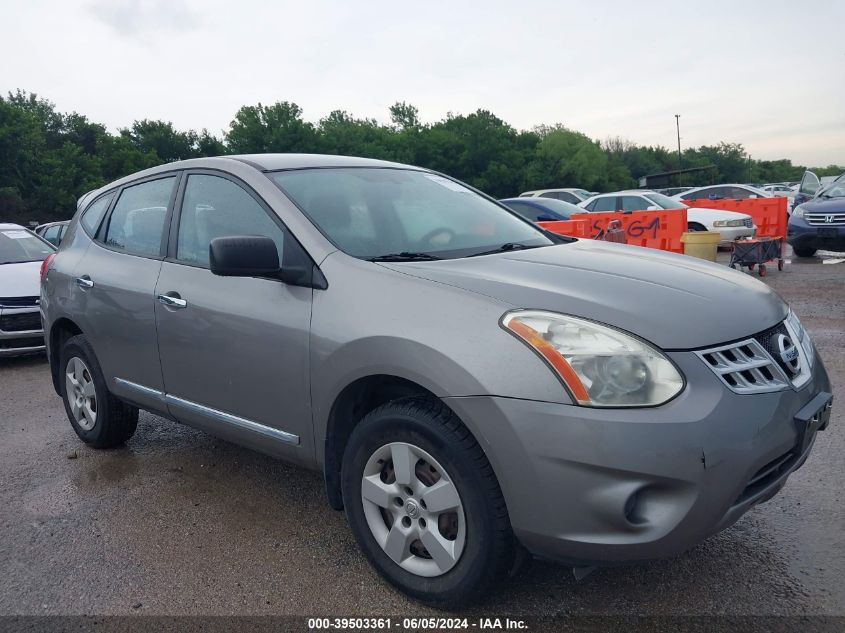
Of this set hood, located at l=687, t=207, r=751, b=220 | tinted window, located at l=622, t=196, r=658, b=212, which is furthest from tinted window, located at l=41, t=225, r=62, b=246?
hood, located at l=687, t=207, r=751, b=220

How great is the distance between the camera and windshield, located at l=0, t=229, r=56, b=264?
27.7ft

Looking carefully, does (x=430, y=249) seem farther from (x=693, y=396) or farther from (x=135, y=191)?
(x=135, y=191)

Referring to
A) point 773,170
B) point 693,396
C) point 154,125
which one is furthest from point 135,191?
point 773,170

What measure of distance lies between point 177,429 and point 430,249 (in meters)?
2.69

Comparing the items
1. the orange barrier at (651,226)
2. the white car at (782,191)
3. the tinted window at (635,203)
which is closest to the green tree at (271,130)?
the white car at (782,191)

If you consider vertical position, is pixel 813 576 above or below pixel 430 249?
below

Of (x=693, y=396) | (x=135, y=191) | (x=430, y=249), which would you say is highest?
(x=135, y=191)

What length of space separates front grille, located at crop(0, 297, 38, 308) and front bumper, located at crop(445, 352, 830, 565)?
6.76 metres

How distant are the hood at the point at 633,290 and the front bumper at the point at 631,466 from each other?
0.56 feet

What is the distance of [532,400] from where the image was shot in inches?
85.9

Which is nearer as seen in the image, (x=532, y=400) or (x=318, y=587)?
(x=532, y=400)

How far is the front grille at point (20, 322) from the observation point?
7.35m

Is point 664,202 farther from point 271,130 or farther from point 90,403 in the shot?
point 271,130

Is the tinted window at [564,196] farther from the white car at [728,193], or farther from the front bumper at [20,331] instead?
the front bumper at [20,331]
